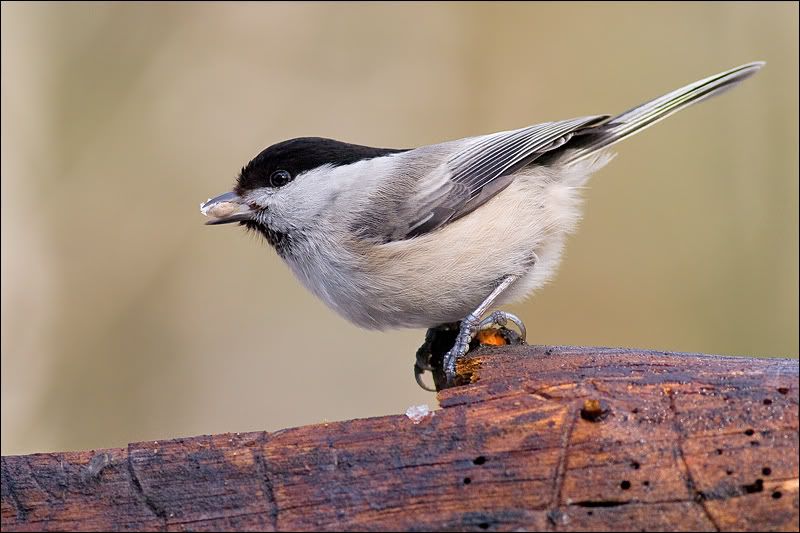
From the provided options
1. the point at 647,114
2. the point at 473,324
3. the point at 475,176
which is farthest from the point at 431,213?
the point at 647,114

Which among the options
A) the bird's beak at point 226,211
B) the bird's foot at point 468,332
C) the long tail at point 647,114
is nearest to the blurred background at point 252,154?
the bird's beak at point 226,211

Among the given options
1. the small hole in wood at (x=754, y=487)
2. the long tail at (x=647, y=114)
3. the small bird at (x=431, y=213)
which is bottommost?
the small hole in wood at (x=754, y=487)

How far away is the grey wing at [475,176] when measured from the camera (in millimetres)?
3576

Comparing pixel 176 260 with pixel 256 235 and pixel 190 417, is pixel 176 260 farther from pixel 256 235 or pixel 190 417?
pixel 256 235

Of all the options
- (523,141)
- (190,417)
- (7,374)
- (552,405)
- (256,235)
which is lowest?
(190,417)

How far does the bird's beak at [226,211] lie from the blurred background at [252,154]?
1.73 meters

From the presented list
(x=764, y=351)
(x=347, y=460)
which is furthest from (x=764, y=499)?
(x=764, y=351)

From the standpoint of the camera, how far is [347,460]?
2297mm

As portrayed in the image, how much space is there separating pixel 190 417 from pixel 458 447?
161 inches

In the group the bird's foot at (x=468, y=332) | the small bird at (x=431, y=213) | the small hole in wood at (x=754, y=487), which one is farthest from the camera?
the small bird at (x=431, y=213)

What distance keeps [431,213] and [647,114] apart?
1152 millimetres

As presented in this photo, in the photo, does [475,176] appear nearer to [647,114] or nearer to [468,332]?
[468,332]

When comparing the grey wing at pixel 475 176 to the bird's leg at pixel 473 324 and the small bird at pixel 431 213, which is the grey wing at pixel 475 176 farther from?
the bird's leg at pixel 473 324

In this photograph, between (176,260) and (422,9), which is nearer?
(176,260)
